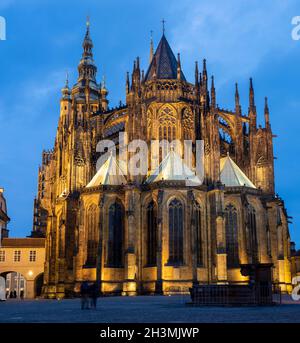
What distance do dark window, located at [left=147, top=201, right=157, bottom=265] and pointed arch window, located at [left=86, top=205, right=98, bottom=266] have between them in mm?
4553

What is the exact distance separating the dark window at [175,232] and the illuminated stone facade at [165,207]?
83 millimetres

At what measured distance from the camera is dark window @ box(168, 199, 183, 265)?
43.2 meters

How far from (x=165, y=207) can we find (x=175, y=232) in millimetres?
2227

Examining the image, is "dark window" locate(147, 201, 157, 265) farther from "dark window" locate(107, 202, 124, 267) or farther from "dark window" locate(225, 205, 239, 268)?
"dark window" locate(225, 205, 239, 268)

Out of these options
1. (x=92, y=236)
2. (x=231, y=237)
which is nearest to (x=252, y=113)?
(x=231, y=237)

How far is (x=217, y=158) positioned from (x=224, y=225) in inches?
241

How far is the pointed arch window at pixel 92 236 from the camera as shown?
45134 millimetres

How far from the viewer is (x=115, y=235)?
45.4 metres

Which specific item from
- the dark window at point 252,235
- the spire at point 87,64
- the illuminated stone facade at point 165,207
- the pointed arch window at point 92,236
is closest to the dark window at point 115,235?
the illuminated stone facade at point 165,207

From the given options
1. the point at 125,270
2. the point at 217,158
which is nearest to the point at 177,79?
the point at 217,158

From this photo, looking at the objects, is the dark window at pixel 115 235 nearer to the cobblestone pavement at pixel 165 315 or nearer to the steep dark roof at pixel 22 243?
the steep dark roof at pixel 22 243

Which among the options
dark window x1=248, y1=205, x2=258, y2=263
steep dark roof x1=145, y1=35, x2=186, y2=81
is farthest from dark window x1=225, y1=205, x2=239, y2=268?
steep dark roof x1=145, y1=35, x2=186, y2=81

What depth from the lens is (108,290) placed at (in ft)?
144

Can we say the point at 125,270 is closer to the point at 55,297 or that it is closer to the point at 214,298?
the point at 55,297
